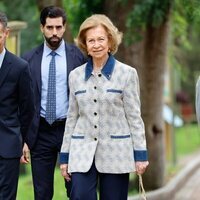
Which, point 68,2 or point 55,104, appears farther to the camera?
point 68,2

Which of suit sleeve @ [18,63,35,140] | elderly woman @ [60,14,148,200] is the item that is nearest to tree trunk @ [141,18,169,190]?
suit sleeve @ [18,63,35,140]

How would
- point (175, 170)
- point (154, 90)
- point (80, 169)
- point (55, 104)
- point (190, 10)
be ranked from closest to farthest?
point (80, 169) < point (55, 104) < point (190, 10) < point (154, 90) < point (175, 170)

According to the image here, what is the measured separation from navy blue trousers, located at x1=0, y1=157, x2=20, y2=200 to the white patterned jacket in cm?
48

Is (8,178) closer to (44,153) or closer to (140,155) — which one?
(44,153)

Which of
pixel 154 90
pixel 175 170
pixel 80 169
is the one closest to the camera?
pixel 80 169

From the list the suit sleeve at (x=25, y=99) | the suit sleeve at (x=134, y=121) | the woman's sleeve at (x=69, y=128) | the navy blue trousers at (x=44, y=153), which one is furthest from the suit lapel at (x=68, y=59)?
the suit sleeve at (x=134, y=121)

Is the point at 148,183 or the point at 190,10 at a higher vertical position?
the point at 190,10

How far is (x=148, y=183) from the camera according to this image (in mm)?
12750

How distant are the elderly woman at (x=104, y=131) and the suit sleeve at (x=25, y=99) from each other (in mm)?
422

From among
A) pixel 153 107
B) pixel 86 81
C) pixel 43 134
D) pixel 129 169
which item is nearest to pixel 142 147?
pixel 129 169

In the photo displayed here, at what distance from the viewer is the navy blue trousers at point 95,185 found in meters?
6.49

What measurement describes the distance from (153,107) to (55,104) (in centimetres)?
554

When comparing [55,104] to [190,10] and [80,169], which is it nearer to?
[80,169]

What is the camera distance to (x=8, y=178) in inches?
263
